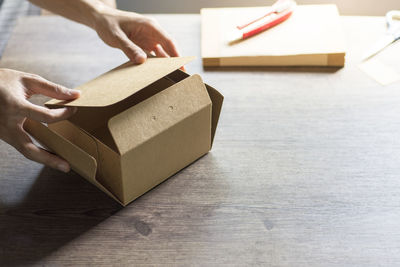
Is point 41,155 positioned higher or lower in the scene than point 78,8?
lower

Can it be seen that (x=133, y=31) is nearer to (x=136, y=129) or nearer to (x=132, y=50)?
(x=132, y=50)

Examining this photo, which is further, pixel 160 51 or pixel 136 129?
pixel 160 51

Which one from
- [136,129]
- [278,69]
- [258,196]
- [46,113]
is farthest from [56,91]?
[278,69]

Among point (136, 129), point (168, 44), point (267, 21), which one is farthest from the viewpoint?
point (267, 21)

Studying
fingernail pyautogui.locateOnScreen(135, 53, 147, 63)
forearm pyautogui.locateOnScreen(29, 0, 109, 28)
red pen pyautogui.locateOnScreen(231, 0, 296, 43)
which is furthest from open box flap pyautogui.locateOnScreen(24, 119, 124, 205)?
red pen pyautogui.locateOnScreen(231, 0, 296, 43)

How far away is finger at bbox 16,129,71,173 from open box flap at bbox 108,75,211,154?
5.4 inches

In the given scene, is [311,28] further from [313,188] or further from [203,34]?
[313,188]

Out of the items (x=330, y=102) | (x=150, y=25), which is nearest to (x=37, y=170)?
(x=150, y=25)

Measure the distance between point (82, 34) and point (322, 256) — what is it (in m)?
0.83

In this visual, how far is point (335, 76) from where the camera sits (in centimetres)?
103

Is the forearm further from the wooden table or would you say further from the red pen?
the red pen

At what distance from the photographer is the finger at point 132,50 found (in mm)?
839

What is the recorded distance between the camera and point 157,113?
0.72m

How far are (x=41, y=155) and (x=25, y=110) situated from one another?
8 cm
